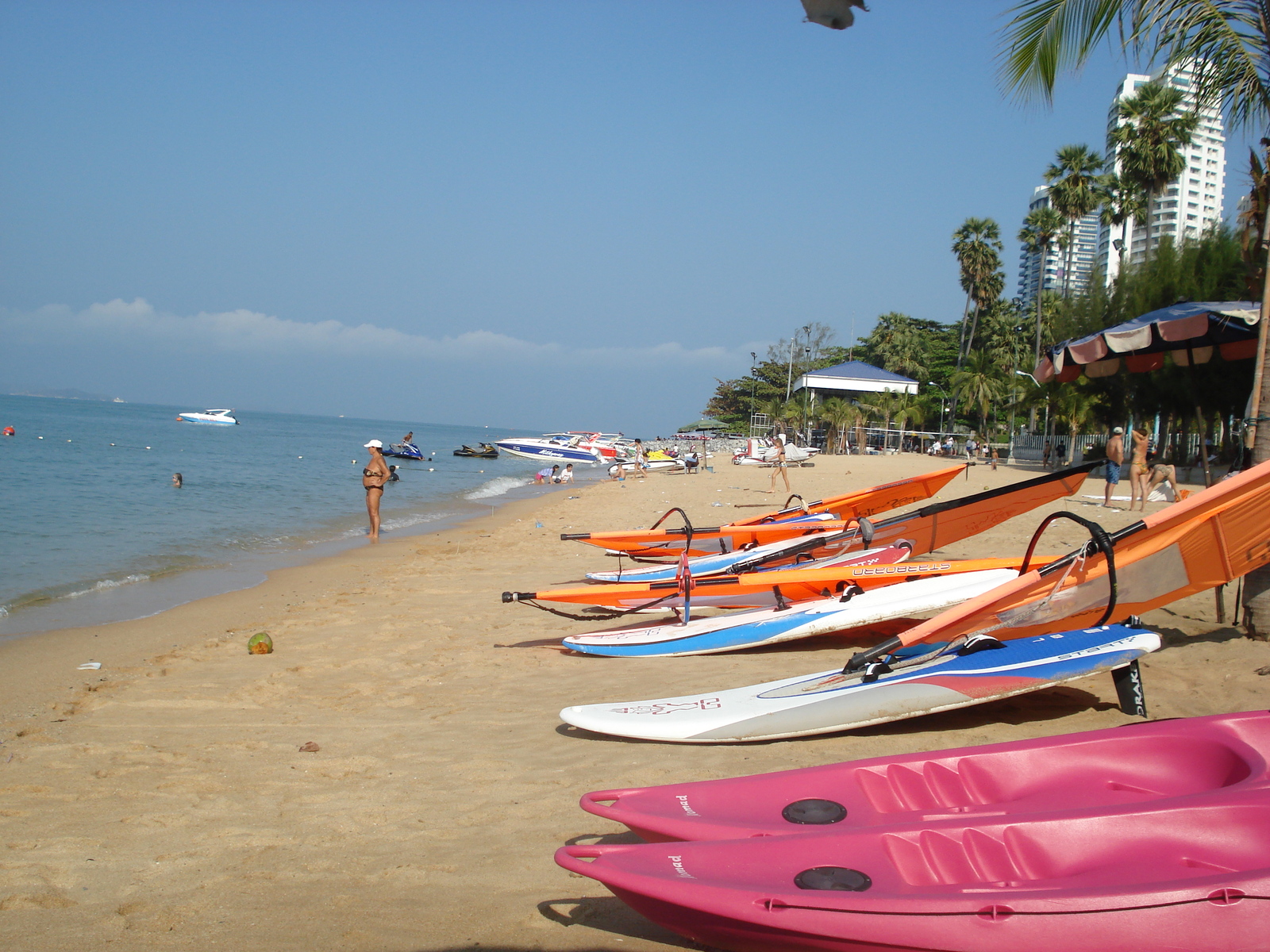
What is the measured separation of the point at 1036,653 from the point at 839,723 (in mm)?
1135

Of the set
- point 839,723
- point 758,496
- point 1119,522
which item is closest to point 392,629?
point 839,723

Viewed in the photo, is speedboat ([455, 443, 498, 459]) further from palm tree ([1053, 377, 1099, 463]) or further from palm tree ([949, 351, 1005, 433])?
palm tree ([1053, 377, 1099, 463])

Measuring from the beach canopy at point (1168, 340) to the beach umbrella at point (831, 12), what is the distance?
6093 mm

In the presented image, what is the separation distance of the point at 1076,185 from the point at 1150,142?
6452mm

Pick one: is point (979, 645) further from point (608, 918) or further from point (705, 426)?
point (705, 426)

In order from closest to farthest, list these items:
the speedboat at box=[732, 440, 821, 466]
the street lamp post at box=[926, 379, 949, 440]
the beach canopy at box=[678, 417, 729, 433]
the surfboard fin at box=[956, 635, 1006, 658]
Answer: the surfboard fin at box=[956, 635, 1006, 658] < the speedboat at box=[732, 440, 821, 466] < the street lamp post at box=[926, 379, 949, 440] < the beach canopy at box=[678, 417, 729, 433]

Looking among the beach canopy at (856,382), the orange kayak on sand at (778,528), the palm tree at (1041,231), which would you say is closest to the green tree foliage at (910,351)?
the beach canopy at (856,382)

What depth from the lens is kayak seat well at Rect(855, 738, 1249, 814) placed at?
307 centimetres

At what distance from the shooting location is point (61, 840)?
3.55m

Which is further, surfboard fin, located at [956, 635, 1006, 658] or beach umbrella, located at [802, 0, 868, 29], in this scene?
surfboard fin, located at [956, 635, 1006, 658]

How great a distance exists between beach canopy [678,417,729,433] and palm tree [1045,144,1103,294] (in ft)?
121

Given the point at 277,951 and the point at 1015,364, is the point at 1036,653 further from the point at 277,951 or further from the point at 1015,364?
the point at 1015,364

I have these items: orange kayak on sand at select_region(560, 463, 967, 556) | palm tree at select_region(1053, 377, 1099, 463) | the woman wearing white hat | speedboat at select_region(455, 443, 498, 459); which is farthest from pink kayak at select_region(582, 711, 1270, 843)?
speedboat at select_region(455, 443, 498, 459)

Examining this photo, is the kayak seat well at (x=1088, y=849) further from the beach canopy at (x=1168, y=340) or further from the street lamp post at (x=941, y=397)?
the street lamp post at (x=941, y=397)
